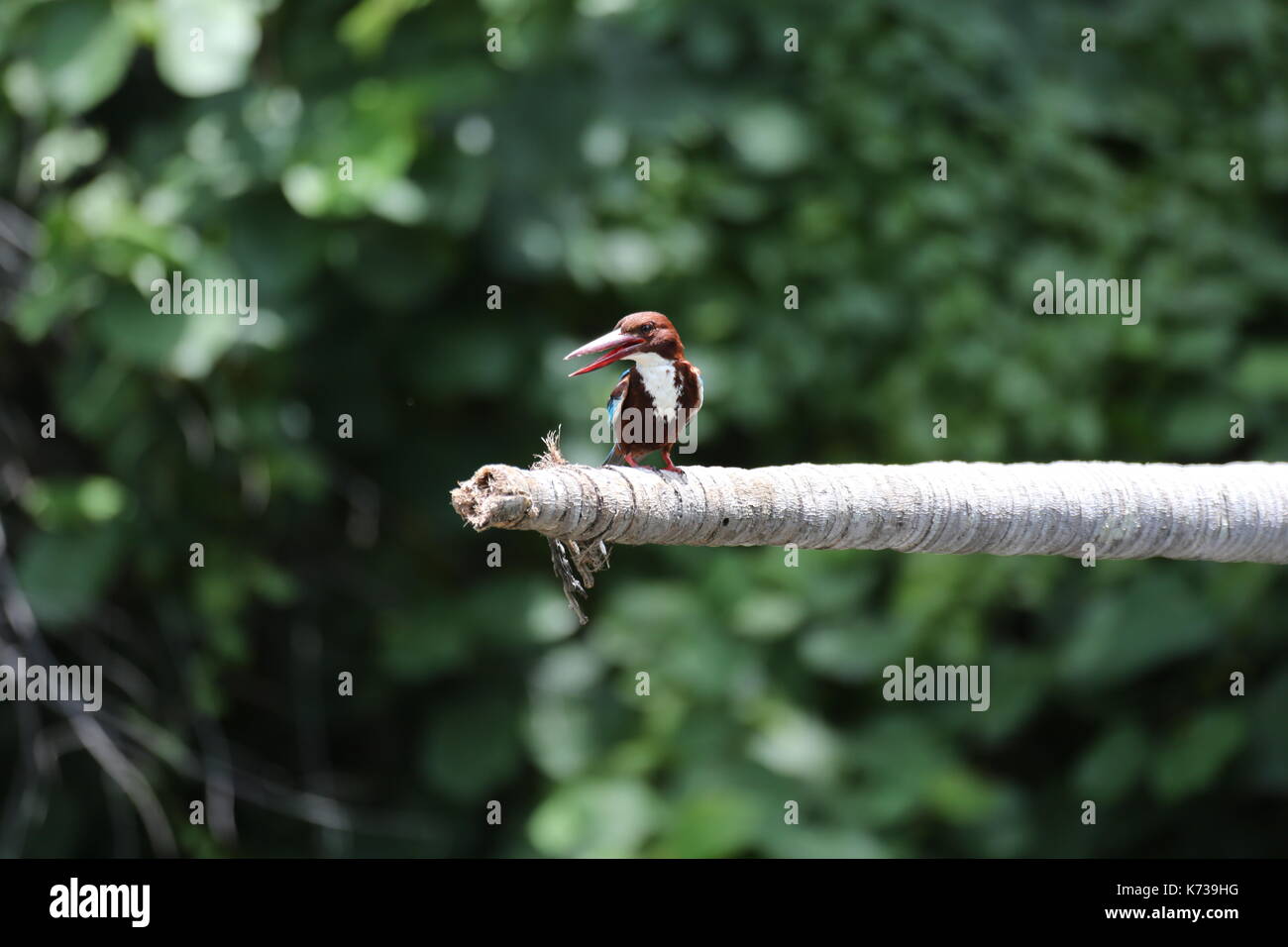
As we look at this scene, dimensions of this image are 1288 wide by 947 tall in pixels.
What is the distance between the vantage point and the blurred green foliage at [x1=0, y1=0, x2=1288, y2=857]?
3.54 m

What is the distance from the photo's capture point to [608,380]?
12.3 ft

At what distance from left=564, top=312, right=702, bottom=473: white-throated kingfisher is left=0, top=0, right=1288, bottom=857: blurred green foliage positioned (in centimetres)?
165

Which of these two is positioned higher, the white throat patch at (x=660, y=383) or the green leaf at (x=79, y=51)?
the green leaf at (x=79, y=51)

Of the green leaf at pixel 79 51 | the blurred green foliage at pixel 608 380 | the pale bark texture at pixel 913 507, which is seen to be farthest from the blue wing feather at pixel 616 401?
the green leaf at pixel 79 51

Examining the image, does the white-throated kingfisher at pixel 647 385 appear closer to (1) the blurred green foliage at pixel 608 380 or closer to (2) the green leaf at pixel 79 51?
(1) the blurred green foliage at pixel 608 380

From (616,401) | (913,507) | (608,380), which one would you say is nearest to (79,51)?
(608,380)

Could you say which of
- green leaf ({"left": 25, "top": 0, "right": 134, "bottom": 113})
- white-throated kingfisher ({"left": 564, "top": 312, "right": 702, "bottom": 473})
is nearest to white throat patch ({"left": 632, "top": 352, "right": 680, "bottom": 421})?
white-throated kingfisher ({"left": 564, "top": 312, "right": 702, "bottom": 473})

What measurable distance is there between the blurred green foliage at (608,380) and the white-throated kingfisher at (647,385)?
1648mm

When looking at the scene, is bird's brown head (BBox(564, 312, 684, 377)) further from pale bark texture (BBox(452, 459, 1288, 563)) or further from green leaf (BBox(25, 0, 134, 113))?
green leaf (BBox(25, 0, 134, 113))

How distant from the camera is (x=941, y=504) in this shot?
180 cm

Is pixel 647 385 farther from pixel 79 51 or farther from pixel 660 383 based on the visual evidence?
pixel 79 51

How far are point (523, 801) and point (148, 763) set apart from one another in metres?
1.01

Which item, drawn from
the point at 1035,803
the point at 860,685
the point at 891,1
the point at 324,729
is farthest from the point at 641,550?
the point at 891,1

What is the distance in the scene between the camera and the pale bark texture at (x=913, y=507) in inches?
56.3
